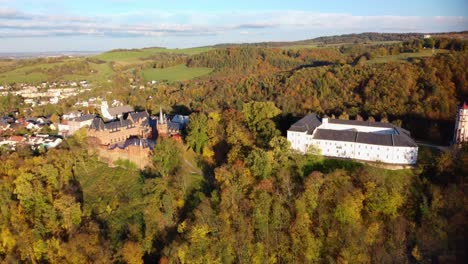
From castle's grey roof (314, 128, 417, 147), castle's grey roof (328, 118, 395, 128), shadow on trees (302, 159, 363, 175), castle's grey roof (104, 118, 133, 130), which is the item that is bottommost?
shadow on trees (302, 159, 363, 175)

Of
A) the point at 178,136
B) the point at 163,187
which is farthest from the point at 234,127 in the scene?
the point at 163,187

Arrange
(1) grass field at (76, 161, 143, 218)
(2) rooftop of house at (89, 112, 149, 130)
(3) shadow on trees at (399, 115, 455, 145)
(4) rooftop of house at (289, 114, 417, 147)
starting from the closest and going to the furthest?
(4) rooftop of house at (289, 114, 417, 147)
(1) grass field at (76, 161, 143, 218)
(3) shadow on trees at (399, 115, 455, 145)
(2) rooftop of house at (89, 112, 149, 130)

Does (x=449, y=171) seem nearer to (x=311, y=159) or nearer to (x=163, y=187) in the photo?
(x=311, y=159)

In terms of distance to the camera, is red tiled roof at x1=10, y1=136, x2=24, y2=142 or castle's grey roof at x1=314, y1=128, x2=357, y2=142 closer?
castle's grey roof at x1=314, y1=128, x2=357, y2=142

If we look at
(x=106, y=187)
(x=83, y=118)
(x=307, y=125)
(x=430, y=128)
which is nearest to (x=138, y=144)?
(x=106, y=187)

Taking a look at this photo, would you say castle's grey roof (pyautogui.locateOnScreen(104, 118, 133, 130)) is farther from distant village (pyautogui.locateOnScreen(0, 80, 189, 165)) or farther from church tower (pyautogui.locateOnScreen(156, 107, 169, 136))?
church tower (pyautogui.locateOnScreen(156, 107, 169, 136))

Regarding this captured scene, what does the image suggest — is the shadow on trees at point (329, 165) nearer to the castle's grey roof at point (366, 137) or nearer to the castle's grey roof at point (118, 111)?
the castle's grey roof at point (366, 137)

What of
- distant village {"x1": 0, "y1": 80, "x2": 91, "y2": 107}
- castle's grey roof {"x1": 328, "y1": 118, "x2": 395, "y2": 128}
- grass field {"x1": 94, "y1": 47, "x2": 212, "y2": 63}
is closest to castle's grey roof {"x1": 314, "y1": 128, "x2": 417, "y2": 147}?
castle's grey roof {"x1": 328, "y1": 118, "x2": 395, "y2": 128}

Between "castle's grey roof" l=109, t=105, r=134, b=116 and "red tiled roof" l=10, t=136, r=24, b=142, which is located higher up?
"castle's grey roof" l=109, t=105, r=134, b=116

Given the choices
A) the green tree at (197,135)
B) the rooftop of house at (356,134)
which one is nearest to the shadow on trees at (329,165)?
the rooftop of house at (356,134)
